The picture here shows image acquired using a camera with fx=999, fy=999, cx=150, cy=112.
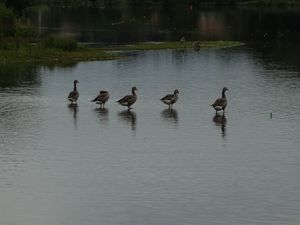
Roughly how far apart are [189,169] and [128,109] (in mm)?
16138

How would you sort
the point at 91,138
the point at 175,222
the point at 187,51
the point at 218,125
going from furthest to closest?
the point at 187,51, the point at 218,125, the point at 91,138, the point at 175,222

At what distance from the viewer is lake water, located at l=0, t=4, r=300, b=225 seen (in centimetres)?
3172

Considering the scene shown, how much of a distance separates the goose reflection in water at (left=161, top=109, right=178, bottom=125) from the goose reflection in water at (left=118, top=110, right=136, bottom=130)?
157 centimetres

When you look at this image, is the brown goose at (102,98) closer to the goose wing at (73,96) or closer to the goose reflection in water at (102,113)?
the goose reflection in water at (102,113)

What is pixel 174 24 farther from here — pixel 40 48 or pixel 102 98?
pixel 102 98

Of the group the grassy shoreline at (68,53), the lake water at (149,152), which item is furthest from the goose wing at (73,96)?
the grassy shoreline at (68,53)

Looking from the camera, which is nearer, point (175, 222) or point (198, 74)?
point (175, 222)

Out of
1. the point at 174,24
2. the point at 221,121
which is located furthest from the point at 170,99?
the point at 174,24

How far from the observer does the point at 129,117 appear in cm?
5084

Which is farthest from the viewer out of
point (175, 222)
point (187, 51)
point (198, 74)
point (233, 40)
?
point (233, 40)

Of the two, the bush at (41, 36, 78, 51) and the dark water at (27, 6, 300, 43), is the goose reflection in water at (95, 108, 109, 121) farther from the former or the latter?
the dark water at (27, 6, 300, 43)

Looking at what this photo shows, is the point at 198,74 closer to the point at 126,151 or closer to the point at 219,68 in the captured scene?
the point at 219,68

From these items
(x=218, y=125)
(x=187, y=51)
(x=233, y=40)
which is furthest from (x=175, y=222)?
(x=233, y=40)

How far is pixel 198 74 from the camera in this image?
72.9 metres
